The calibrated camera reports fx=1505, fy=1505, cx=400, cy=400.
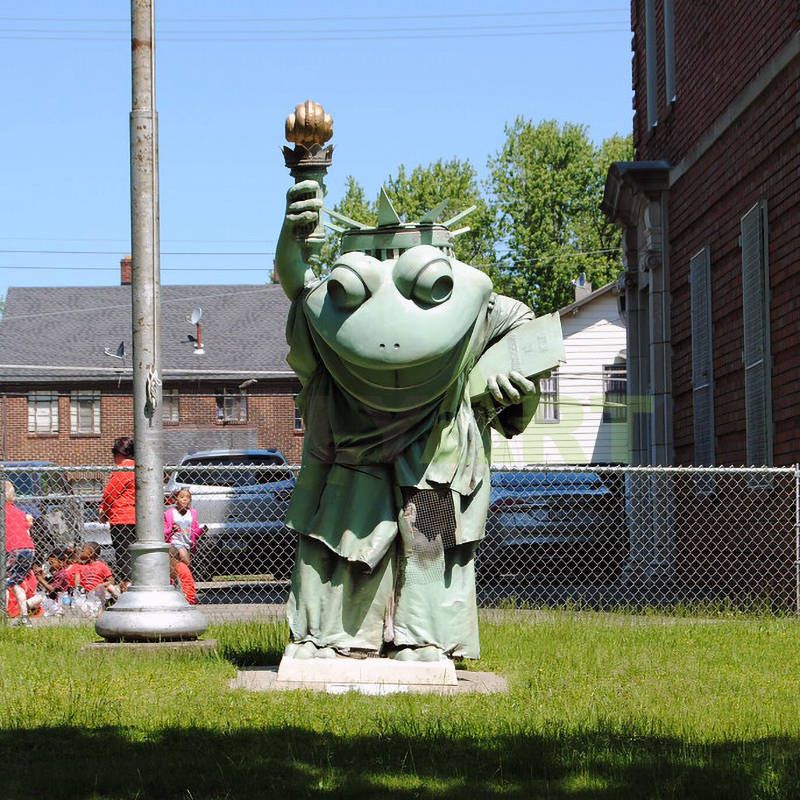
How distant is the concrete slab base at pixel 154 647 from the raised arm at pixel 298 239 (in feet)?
7.29

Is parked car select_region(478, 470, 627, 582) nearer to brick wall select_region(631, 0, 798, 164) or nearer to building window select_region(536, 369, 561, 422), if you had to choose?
brick wall select_region(631, 0, 798, 164)

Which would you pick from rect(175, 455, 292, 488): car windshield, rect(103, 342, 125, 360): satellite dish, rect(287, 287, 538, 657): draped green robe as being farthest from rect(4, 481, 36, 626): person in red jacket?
rect(103, 342, 125, 360): satellite dish

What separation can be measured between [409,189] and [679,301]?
37042mm

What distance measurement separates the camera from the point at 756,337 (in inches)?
517

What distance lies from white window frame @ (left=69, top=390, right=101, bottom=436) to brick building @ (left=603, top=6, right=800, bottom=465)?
90.6ft

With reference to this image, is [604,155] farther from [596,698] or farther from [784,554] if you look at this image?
[596,698]

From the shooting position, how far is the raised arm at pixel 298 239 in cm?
702

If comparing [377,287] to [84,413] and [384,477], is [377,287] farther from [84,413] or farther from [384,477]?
[84,413]

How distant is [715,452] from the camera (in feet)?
49.0

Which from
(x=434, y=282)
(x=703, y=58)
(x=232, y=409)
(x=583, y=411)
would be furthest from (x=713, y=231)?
(x=232, y=409)

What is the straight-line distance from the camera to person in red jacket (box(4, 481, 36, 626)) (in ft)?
41.2

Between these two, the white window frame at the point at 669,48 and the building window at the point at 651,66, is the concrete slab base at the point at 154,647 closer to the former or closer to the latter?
the white window frame at the point at 669,48

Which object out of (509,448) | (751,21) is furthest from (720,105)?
(509,448)

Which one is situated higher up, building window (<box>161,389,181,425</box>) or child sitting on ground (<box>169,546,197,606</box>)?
building window (<box>161,389,181,425</box>)
